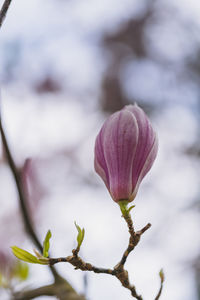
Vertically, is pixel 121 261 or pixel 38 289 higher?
pixel 121 261

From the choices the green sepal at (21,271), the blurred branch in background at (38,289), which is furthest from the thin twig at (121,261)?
the green sepal at (21,271)

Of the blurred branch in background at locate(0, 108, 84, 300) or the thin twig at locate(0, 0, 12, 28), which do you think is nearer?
the thin twig at locate(0, 0, 12, 28)

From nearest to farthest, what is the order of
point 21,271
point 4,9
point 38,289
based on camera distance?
point 4,9 → point 38,289 → point 21,271

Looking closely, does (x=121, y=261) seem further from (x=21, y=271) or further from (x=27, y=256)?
(x=21, y=271)

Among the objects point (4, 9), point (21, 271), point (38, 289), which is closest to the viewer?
point (4, 9)

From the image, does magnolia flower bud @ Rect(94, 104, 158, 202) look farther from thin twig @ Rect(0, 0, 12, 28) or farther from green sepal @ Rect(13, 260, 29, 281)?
green sepal @ Rect(13, 260, 29, 281)

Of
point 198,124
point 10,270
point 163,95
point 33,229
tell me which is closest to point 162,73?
point 163,95

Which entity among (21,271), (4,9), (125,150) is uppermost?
(4,9)

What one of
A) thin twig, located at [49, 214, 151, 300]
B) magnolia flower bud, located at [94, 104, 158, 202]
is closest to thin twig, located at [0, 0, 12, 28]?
magnolia flower bud, located at [94, 104, 158, 202]

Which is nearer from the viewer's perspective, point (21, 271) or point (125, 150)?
point (125, 150)

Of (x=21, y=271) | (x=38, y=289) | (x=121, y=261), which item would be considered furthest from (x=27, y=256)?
(x=21, y=271)
